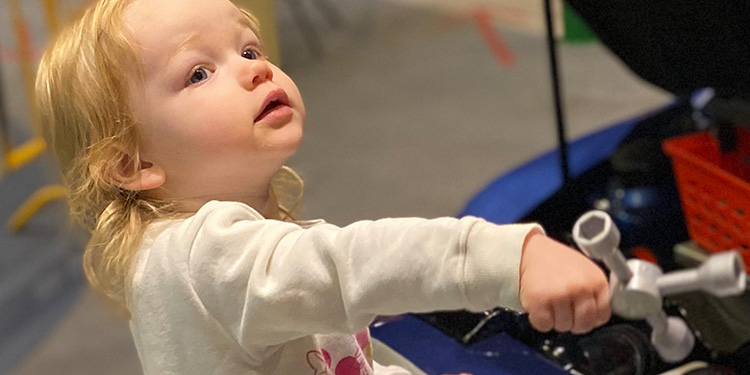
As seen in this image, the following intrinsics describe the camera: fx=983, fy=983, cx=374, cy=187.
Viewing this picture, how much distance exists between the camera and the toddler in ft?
1.94

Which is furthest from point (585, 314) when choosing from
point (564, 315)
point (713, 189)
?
point (713, 189)

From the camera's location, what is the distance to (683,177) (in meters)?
1.21

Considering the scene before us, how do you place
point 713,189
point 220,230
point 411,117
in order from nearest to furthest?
point 220,230 < point 713,189 < point 411,117

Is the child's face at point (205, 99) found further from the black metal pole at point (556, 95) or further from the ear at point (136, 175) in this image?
the black metal pole at point (556, 95)

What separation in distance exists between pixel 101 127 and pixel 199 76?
0.28 ft

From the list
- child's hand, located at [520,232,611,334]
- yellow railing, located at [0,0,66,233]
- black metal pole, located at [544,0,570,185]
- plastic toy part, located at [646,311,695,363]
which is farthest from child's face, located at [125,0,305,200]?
yellow railing, located at [0,0,66,233]

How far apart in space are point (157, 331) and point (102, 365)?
113cm

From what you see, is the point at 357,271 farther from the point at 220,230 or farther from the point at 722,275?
the point at 722,275

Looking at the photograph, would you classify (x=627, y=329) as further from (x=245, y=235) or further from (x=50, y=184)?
(x=50, y=184)

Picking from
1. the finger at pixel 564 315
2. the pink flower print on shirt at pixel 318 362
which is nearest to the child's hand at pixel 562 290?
the finger at pixel 564 315

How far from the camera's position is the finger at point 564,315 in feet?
A: 1.84

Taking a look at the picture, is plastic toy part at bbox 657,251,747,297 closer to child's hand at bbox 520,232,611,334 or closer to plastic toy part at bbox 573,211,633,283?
plastic toy part at bbox 573,211,633,283

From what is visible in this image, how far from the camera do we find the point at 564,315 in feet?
1.86

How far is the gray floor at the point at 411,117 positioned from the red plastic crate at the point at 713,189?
834mm
